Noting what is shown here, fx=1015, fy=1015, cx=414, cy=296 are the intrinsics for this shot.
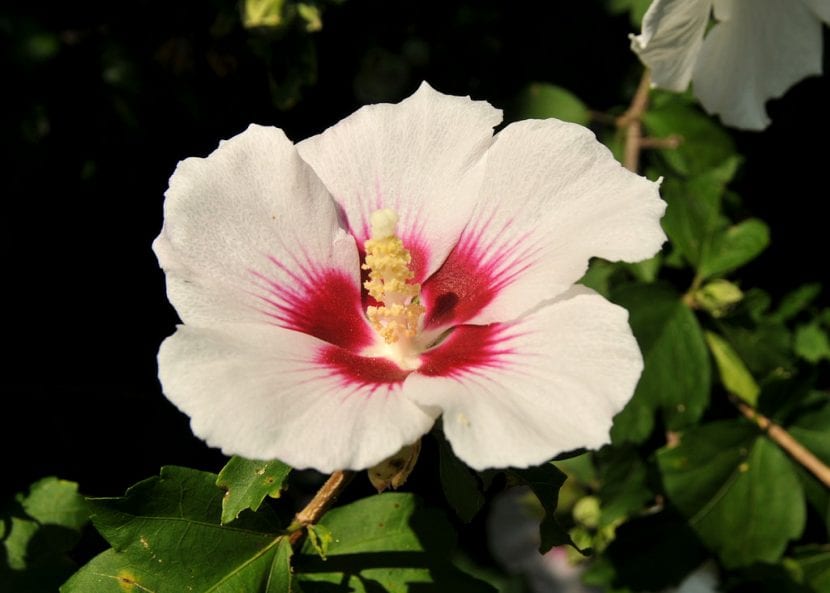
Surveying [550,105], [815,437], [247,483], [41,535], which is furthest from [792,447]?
[41,535]

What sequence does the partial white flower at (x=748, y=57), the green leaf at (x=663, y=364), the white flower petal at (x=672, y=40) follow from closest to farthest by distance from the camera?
the white flower petal at (x=672, y=40) < the partial white flower at (x=748, y=57) < the green leaf at (x=663, y=364)

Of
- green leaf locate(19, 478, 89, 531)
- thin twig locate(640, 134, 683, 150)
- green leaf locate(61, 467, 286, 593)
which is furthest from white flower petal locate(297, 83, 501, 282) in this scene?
thin twig locate(640, 134, 683, 150)

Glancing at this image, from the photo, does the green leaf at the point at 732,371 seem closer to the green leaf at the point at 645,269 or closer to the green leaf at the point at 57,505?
the green leaf at the point at 645,269

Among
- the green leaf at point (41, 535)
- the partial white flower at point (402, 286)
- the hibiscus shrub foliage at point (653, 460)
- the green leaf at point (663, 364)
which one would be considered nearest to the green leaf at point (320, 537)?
the hibiscus shrub foliage at point (653, 460)

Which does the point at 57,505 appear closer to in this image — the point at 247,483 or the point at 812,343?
the point at 247,483

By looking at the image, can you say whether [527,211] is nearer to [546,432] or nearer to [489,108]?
[489,108]

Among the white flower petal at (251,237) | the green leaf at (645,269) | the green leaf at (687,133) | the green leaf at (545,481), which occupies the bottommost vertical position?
the green leaf at (645,269)
